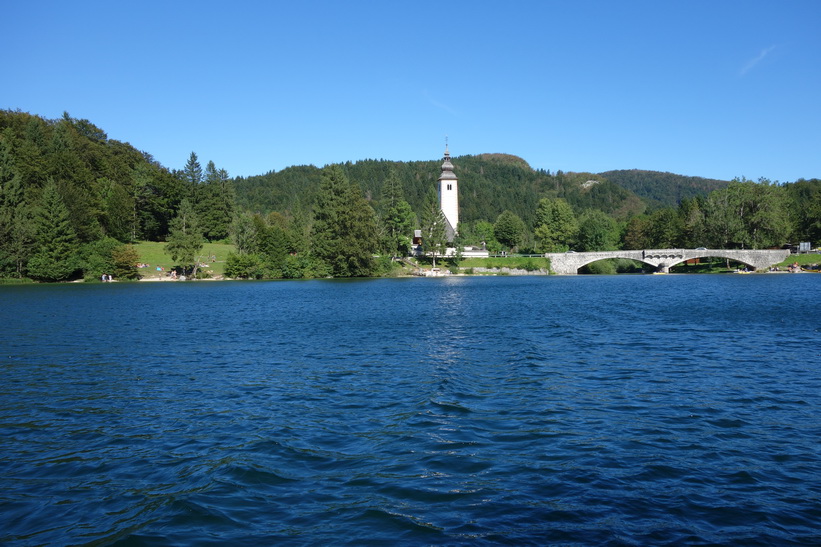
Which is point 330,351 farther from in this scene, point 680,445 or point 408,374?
point 680,445

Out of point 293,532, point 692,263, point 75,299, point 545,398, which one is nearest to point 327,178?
point 75,299

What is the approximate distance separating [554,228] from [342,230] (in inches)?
2354

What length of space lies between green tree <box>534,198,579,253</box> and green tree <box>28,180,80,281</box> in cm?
9010

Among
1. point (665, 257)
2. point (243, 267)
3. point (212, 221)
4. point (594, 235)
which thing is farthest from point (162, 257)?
point (594, 235)

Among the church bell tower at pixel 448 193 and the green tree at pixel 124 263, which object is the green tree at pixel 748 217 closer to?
the church bell tower at pixel 448 193

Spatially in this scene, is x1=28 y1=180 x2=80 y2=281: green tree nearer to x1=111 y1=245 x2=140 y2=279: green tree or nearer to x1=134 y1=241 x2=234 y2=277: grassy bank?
x1=111 y1=245 x2=140 y2=279: green tree

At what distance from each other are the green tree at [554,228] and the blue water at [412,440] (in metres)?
103

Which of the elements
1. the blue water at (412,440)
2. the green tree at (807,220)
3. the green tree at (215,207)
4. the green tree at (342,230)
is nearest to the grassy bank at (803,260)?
the green tree at (807,220)

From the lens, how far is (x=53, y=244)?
245 ft

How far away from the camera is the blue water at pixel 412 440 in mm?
7984

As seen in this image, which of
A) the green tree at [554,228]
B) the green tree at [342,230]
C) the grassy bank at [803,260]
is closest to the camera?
the green tree at [342,230]

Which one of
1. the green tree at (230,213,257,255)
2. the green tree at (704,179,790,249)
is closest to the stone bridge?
the green tree at (704,179,790,249)

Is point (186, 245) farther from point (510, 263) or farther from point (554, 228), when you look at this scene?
point (554, 228)

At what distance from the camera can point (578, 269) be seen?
110m
